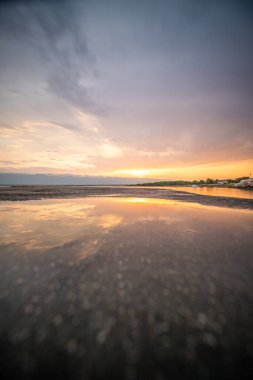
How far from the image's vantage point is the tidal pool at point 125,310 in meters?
1.55

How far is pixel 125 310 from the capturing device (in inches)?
88.3

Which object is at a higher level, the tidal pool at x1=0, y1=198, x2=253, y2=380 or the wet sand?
the wet sand

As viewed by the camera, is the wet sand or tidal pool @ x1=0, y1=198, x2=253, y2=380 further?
the wet sand

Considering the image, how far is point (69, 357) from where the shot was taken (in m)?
1.59

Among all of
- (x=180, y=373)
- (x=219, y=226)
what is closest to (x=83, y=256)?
(x=180, y=373)

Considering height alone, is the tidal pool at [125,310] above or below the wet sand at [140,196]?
below

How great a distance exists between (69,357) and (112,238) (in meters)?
3.53

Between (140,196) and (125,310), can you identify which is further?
(140,196)

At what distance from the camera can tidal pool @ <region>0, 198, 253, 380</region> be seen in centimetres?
155

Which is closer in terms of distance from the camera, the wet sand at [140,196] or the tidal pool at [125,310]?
the tidal pool at [125,310]

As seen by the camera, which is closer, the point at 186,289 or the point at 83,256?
the point at 186,289

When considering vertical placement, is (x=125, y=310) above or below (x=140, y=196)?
below

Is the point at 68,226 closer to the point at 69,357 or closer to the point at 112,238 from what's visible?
the point at 112,238

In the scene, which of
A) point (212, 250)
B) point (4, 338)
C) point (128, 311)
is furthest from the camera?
point (212, 250)
